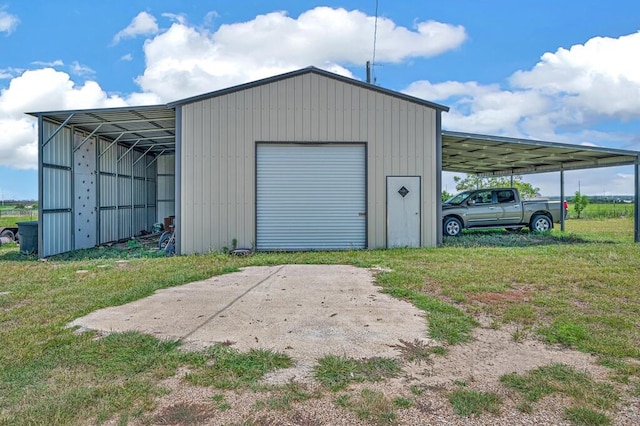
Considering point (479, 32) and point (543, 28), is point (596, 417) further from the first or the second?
point (543, 28)

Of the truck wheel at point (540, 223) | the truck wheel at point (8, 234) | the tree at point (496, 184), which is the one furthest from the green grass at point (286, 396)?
the tree at point (496, 184)

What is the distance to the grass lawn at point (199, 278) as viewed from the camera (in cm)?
283

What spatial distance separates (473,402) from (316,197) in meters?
7.88

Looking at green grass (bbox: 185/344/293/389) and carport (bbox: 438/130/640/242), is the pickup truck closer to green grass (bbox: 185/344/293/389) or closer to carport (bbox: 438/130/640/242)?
carport (bbox: 438/130/640/242)

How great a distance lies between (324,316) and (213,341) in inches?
50.9

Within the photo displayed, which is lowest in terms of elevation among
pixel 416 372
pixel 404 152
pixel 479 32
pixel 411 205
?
pixel 416 372

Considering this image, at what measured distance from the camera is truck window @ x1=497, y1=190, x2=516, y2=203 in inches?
555

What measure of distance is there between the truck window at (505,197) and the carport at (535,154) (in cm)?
123

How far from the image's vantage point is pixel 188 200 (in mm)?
9828

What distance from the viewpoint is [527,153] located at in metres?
13.0

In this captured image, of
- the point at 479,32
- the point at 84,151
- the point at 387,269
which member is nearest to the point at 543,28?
the point at 479,32

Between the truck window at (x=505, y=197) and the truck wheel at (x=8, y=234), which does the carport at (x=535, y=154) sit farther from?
the truck wheel at (x=8, y=234)

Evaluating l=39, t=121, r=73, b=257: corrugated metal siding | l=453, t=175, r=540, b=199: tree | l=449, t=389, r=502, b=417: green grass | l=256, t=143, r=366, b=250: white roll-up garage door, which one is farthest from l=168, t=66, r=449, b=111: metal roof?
l=453, t=175, r=540, b=199: tree

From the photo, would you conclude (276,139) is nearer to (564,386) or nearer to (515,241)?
(515,241)
